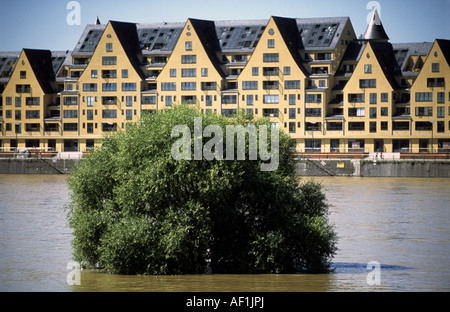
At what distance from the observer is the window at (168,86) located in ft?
429

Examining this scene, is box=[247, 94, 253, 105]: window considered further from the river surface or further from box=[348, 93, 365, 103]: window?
the river surface

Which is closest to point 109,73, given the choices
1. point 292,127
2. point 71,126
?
point 71,126

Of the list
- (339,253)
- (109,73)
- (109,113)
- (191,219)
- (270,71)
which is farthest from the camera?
(109,113)

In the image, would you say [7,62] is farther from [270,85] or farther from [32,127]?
[270,85]

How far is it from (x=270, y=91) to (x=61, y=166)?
33.9m

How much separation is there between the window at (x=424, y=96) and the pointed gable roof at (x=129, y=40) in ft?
146

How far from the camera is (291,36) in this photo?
424 ft

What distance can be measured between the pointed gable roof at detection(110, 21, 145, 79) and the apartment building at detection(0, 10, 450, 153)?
23cm

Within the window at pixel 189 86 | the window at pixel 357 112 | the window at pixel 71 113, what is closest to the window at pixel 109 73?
the window at pixel 71 113

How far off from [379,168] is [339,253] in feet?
209

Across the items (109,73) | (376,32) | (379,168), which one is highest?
(376,32)

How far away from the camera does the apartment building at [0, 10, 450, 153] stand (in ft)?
394

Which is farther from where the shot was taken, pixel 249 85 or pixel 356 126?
pixel 249 85

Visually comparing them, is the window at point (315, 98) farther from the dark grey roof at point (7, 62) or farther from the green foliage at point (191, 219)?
the green foliage at point (191, 219)
